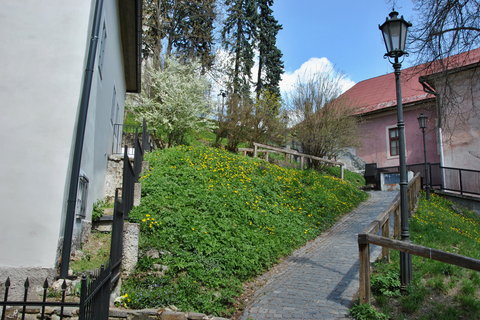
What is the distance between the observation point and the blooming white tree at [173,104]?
20430mm

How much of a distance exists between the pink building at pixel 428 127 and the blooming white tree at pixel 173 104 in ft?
27.2

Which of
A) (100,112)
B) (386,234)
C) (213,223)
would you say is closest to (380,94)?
(386,234)

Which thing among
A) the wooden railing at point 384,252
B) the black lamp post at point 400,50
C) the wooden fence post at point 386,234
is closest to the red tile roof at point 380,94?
the black lamp post at point 400,50

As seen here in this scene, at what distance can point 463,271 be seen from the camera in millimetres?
6312

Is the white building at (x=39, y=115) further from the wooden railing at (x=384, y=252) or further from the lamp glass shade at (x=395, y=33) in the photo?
the lamp glass shade at (x=395, y=33)

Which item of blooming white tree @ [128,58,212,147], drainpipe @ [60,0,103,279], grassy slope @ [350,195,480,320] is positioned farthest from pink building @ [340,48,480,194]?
drainpipe @ [60,0,103,279]

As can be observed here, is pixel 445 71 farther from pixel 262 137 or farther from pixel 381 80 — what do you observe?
pixel 381 80

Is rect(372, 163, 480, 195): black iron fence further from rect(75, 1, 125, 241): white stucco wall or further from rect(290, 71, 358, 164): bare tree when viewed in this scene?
rect(75, 1, 125, 241): white stucco wall

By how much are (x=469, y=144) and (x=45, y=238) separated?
19891 millimetres

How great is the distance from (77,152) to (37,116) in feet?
2.94

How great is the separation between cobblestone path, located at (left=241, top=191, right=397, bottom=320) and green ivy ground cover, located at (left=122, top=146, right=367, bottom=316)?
13.5 inches

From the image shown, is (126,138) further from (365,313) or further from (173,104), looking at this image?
(365,313)

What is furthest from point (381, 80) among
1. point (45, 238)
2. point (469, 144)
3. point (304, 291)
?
point (45, 238)

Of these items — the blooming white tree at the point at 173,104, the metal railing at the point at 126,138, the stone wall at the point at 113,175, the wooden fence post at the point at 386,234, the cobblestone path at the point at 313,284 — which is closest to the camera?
Result: the cobblestone path at the point at 313,284
